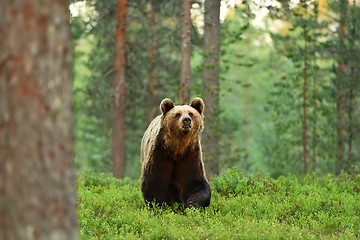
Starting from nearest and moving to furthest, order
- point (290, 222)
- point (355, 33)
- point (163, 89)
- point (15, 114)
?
point (15, 114)
point (290, 222)
point (355, 33)
point (163, 89)

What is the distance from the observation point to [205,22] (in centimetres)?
1389

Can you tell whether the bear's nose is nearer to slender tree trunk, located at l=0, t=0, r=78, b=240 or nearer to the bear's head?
the bear's head

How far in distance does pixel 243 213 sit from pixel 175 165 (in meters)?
1.52

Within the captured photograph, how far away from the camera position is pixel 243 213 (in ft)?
23.5

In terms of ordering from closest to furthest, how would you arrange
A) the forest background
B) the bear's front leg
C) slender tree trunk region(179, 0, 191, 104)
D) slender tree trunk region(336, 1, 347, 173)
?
the bear's front leg → slender tree trunk region(179, 0, 191, 104) → the forest background → slender tree trunk region(336, 1, 347, 173)

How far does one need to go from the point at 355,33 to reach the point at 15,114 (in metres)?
15.5

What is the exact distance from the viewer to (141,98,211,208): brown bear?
7.79 meters

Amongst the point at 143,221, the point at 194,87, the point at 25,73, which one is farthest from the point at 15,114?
the point at 194,87

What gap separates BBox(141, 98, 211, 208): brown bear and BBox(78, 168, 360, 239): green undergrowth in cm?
25

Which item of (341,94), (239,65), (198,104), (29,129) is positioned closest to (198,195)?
(198,104)

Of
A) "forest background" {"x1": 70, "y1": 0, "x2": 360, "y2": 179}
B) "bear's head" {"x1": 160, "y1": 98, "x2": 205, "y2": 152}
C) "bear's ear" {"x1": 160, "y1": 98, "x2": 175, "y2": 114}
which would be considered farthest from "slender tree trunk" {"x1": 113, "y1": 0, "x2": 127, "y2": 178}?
"bear's head" {"x1": 160, "y1": 98, "x2": 205, "y2": 152}

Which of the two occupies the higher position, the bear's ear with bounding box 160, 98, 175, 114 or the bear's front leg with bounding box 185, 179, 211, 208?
the bear's ear with bounding box 160, 98, 175, 114

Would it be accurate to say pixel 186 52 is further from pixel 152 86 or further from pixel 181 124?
pixel 152 86

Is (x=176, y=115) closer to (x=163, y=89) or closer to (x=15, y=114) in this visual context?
(x=15, y=114)
